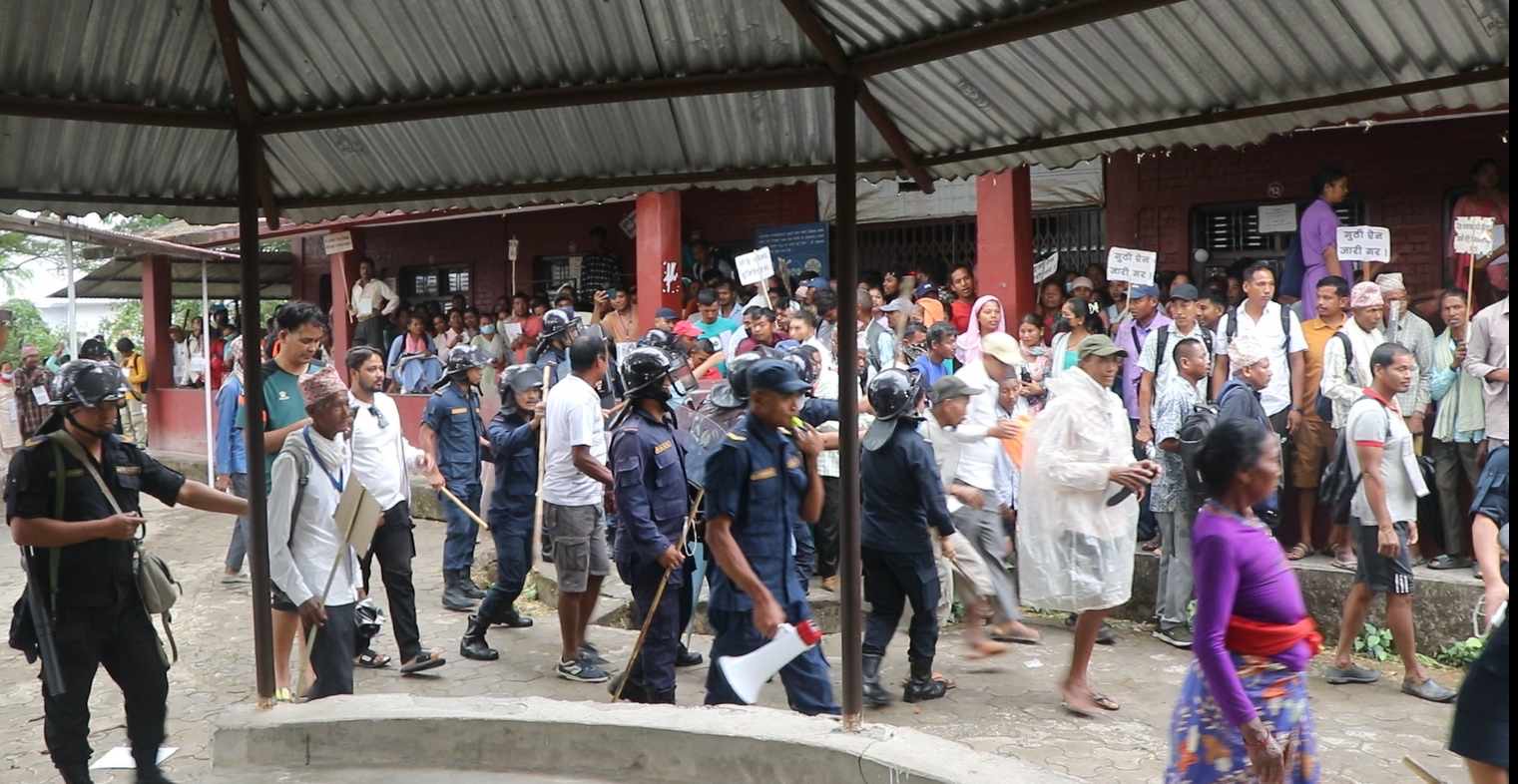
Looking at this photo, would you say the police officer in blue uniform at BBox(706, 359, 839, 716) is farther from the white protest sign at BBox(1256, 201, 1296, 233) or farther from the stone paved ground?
the white protest sign at BBox(1256, 201, 1296, 233)

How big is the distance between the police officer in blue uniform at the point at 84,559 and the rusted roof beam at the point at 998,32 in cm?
300

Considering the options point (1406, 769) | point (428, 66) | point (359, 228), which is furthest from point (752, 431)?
point (359, 228)

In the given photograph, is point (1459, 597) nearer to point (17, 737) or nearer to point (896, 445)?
point (896, 445)

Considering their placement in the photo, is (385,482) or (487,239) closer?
(385,482)

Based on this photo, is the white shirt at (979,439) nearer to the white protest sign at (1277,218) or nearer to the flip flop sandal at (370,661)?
the flip flop sandal at (370,661)

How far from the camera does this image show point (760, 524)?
4.91 meters

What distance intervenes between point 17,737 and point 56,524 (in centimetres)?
217

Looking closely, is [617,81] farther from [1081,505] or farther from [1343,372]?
[1343,372]

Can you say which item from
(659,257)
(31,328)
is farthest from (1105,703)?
(31,328)

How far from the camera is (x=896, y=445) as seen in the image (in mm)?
6258

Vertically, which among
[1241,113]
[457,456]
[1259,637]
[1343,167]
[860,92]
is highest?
[1343,167]

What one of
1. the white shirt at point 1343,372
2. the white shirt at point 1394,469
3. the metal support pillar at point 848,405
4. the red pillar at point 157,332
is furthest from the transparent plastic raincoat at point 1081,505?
the red pillar at point 157,332

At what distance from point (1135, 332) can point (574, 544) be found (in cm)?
455

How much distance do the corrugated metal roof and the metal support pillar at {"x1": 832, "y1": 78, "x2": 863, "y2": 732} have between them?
32 cm
